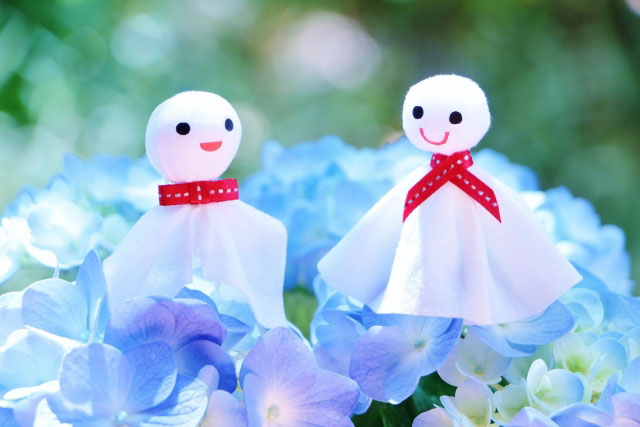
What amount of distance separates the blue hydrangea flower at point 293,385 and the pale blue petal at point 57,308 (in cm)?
7

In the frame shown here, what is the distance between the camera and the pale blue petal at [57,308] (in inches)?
11.3

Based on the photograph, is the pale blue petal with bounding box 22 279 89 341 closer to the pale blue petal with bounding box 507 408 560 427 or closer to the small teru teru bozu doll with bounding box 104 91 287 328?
the small teru teru bozu doll with bounding box 104 91 287 328

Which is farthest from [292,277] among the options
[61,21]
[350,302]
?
[61,21]

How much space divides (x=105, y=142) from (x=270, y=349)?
2.84 ft

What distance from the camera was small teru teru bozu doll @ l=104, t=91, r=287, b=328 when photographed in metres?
0.31

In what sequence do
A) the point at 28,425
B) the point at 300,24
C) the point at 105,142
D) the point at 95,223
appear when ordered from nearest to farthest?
the point at 28,425 < the point at 95,223 < the point at 105,142 < the point at 300,24

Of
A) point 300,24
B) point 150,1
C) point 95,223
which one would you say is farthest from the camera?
point 300,24

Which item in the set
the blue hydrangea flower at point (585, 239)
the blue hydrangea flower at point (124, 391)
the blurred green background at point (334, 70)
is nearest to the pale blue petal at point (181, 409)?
the blue hydrangea flower at point (124, 391)

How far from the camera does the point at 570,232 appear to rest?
1.52ft

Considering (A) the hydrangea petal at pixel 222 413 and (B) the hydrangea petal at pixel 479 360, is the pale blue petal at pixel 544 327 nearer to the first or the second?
(B) the hydrangea petal at pixel 479 360

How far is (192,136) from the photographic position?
312mm

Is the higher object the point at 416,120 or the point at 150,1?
the point at 150,1

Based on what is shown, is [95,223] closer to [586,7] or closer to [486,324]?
[486,324]

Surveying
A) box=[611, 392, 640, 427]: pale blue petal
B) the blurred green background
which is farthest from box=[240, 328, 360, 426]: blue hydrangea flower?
the blurred green background
